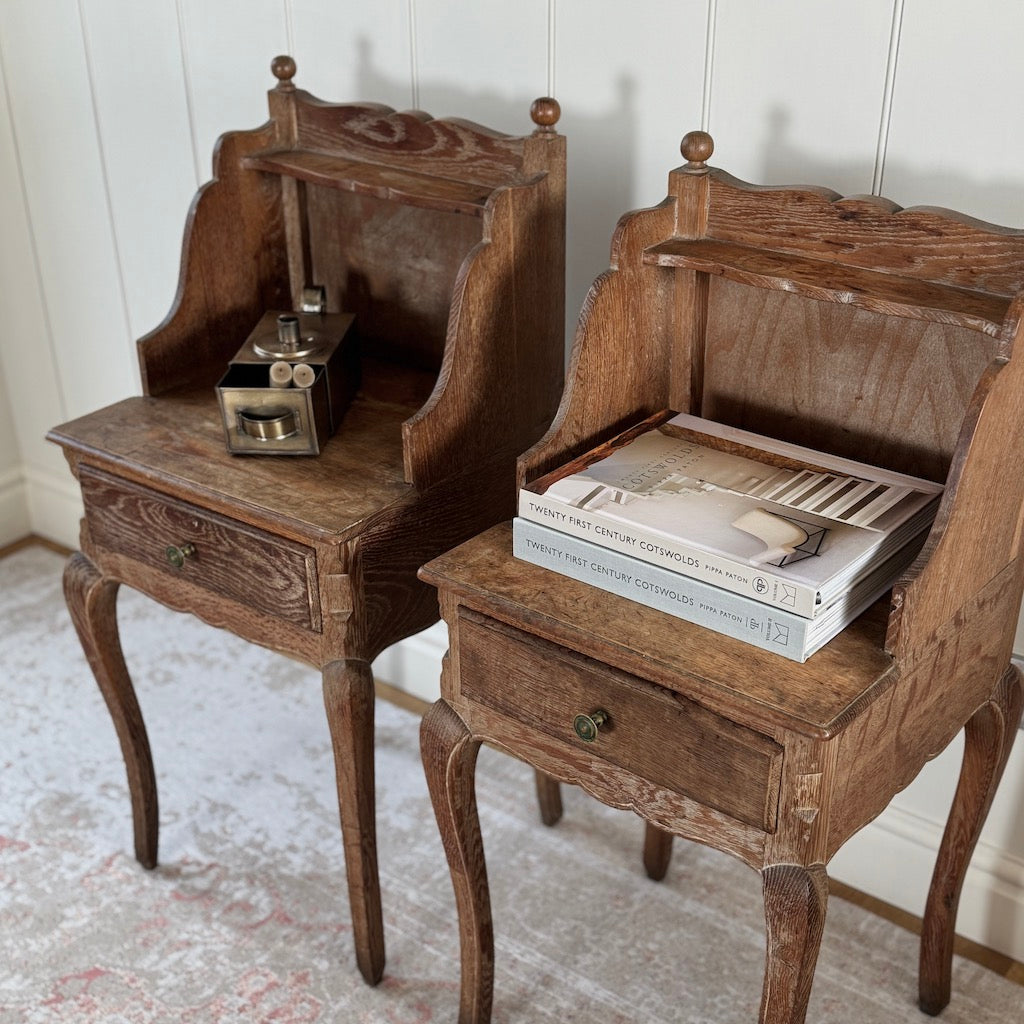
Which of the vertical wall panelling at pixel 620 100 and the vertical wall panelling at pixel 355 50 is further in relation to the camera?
the vertical wall panelling at pixel 355 50

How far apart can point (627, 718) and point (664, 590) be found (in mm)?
134

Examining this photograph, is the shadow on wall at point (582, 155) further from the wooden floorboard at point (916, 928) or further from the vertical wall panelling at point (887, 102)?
the wooden floorboard at point (916, 928)

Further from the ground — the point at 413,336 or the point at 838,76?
the point at 838,76

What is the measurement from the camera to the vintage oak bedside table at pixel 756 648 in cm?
120

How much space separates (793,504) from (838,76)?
564 millimetres

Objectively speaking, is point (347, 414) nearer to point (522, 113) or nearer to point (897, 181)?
point (522, 113)

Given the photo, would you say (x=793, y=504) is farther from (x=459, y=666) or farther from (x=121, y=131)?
(x=121, y=131)

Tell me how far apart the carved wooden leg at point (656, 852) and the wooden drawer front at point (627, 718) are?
2.14 ft

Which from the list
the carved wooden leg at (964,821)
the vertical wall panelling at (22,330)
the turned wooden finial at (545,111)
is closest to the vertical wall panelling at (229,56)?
the vertical wall panelling at (22,330)

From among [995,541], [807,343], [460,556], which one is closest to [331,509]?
[460,556]

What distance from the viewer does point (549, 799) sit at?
208 cm

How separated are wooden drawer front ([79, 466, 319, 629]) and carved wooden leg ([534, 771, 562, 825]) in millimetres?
649

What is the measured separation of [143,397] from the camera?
71.0 inches

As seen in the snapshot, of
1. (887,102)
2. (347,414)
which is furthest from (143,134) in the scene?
(887,102)
